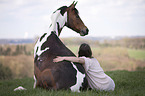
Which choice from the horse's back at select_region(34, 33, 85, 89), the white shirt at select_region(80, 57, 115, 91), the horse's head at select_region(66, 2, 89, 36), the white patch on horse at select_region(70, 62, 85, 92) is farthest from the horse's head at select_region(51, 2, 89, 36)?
the white patch on horse at select_region(70, 62, 85, 92)

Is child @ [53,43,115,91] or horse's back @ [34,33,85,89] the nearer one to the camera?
horse's back @ [34,33,85,89]

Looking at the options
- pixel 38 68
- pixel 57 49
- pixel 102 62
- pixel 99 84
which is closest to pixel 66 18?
pixel 57 49

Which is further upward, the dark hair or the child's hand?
the dark hair

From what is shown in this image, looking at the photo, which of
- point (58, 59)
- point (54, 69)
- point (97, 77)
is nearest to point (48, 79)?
point (54, 69)

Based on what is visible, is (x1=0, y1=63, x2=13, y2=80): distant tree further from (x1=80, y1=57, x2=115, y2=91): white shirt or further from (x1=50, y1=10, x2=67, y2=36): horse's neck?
(x1=80, y1=57, x2=115, y2=91): white shirt

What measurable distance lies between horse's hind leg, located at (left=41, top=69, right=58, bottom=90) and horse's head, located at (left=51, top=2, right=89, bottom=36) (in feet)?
4.82

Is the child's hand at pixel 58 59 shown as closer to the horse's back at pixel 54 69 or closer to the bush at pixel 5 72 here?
the horse's back at pixel 54 69

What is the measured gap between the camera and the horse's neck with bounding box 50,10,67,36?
513cm

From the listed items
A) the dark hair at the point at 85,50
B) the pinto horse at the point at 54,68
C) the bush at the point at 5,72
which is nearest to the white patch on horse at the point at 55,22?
the pinto horse at the point at 54,68

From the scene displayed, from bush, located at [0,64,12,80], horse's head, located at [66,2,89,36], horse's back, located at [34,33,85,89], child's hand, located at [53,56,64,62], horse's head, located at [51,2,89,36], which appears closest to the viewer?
horse's back, located at [34,33,85,89]

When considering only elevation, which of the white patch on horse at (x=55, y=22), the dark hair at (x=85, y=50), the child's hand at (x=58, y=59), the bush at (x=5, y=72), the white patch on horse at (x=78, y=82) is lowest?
the bush at (x=5, y=72)

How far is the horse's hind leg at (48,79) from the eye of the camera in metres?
4.09

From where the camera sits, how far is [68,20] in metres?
5.56

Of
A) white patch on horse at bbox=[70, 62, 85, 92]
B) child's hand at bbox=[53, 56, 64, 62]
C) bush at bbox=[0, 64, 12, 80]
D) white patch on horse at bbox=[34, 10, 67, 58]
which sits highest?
white patch on horse at bbox=[34, 10, 67, 58]
